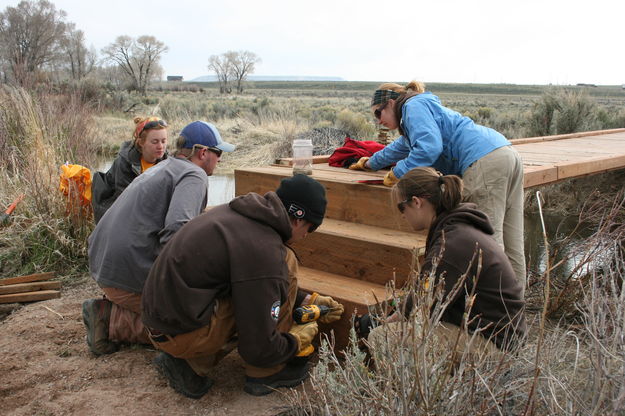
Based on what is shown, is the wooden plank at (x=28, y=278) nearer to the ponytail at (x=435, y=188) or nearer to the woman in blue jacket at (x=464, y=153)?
the woman in blue jacket at (x=464, y=153)

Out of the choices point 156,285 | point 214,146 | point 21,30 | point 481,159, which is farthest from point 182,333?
point 21,30

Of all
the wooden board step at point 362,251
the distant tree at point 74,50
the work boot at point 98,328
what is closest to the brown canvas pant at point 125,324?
the work boot at point 98,328

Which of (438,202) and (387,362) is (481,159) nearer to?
(438,202)

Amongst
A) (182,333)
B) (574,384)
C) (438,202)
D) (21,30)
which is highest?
(21,30)

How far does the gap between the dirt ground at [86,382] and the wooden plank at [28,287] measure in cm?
59

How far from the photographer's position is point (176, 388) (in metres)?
3.14

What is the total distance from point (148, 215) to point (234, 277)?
37.7 inches

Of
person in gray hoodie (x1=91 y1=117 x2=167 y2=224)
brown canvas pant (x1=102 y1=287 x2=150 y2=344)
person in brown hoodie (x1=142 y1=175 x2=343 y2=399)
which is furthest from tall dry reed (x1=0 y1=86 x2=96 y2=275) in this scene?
person in brown hoodie (x1=142 y1=175 x2=343 y2=399)

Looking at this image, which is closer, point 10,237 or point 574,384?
point 574,384

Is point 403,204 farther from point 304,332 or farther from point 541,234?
point 541,234

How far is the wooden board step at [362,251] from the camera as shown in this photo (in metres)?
3.72

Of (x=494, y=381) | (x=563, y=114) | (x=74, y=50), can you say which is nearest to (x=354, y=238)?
(x=494, y=381)

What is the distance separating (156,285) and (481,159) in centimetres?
218

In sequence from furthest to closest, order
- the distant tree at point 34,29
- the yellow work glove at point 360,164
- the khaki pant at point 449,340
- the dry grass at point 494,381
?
the distant tree at point 34,29
the yellow work glove at point 360,164
the khaki pant at point 449,340
the dry grass at point 494,381
